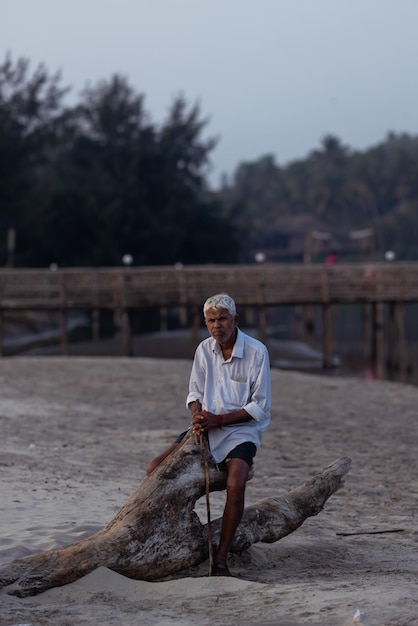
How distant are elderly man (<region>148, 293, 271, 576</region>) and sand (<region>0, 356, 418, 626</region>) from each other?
48 centimetres

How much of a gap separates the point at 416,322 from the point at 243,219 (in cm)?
3114

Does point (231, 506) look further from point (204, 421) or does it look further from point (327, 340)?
point (327, 340)

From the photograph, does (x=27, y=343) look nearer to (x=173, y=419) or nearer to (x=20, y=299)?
(x=20, y=299)

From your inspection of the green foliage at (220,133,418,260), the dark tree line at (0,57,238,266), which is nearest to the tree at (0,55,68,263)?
the dark tree line at (0,57,238,266)

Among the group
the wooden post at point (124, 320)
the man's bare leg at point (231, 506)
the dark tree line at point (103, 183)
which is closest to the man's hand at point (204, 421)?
the man's bare leg at point (231, 506)

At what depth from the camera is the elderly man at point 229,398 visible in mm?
5926

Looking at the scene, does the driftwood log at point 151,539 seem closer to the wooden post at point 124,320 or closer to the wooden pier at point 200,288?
the wooden post at point 124,320

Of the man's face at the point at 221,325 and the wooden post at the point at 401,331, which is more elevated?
the man's face at the point at 221,325

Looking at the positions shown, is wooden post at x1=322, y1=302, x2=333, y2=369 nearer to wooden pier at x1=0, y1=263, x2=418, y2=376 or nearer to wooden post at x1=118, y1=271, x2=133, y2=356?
wooden pier at x1=0, y1=263, x2=418, y2=376

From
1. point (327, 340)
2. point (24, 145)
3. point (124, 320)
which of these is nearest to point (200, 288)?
point (124, 320)

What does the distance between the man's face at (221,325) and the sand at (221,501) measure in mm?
1328

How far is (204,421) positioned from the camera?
593 cm

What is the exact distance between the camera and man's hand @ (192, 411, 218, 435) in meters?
5.92

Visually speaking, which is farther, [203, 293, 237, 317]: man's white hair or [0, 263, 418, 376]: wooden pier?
[0, 263, 418, 376]: wooden pier
